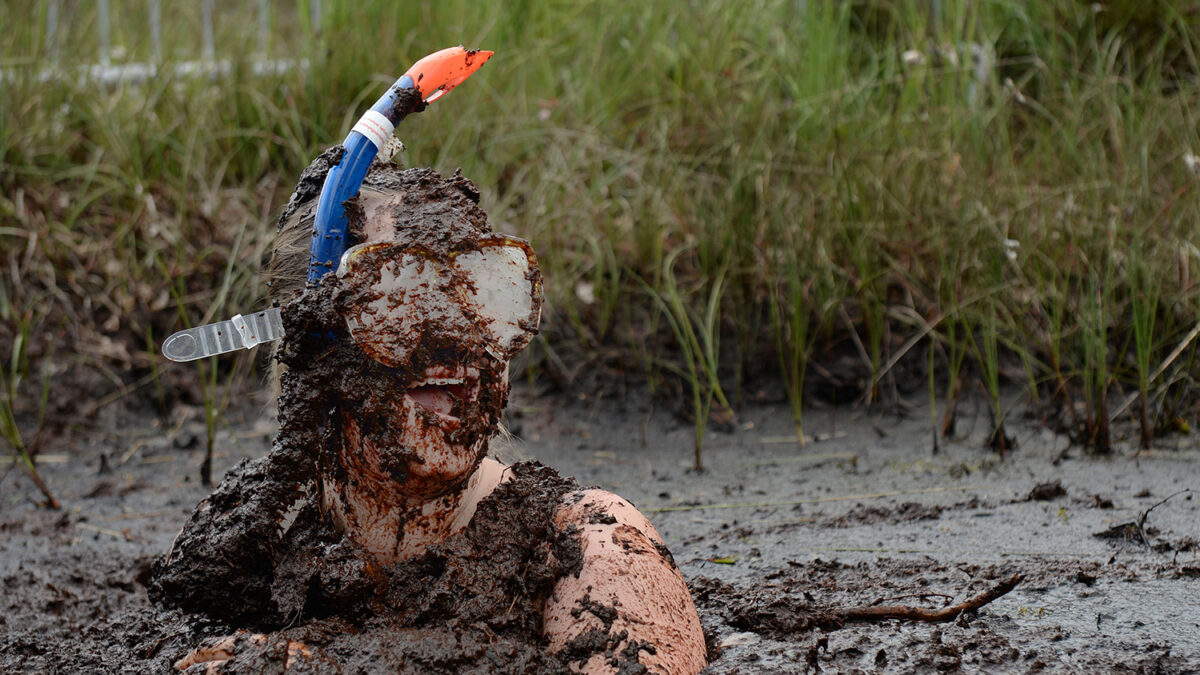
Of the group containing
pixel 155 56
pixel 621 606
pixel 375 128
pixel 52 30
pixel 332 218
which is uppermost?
pixel 52 30

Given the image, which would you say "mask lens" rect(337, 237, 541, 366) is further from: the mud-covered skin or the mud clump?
the mud-covered skin

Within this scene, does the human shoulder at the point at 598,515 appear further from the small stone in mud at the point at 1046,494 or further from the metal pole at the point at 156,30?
the metal pole at the point at 156,30

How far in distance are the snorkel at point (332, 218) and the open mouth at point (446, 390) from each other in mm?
200

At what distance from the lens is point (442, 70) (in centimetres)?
144

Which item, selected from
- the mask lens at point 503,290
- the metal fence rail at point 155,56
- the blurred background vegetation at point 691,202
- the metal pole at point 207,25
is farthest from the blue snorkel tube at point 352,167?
the metal pole at point 207,25

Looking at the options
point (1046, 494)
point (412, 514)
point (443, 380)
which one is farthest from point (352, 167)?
point (1046, 494)

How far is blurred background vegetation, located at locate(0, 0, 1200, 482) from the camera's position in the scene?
10.3ft

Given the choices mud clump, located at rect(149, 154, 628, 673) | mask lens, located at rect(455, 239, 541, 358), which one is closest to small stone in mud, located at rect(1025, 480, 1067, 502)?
mud clump, located at rect(149, 154, 628, 673)

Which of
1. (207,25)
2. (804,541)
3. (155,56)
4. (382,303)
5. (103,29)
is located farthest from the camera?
(207,25)

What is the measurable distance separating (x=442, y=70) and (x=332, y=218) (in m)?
0.26

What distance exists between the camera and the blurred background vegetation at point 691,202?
124 inches

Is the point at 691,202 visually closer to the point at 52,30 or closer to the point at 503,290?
the point at 503,290

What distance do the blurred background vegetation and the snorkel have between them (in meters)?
1.54

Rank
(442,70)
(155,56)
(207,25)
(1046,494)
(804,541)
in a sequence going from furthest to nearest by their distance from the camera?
1. (207,25)
2. (155,56)
3. (1046,494)
4. (804,541)
5. (442,70)
